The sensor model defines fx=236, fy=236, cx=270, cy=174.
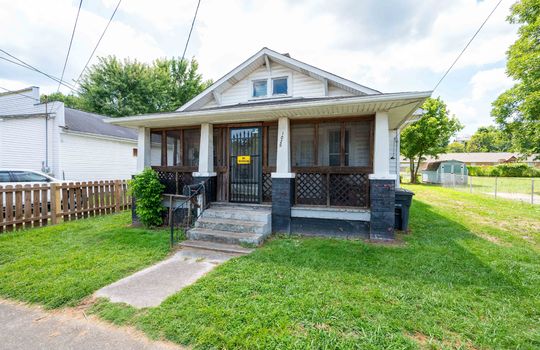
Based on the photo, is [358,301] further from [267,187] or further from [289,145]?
[267,187]

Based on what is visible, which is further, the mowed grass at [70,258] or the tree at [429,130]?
the tree at [429,130]

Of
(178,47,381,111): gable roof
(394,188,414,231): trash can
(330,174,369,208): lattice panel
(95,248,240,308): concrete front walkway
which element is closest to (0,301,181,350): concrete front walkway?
(95,248,240,308): concrete front walkway

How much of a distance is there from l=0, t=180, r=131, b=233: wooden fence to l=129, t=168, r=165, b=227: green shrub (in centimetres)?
228

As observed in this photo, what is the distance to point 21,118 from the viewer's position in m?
12.3

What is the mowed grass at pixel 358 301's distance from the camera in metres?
2.25

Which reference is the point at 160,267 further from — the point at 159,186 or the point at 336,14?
the point at 336,14

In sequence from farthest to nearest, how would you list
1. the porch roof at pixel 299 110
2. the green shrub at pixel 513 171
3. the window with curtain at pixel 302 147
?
the green shrub at pixel 513 171, the window with curtain at pixel 302 147, the porch roof at pixel 299 110

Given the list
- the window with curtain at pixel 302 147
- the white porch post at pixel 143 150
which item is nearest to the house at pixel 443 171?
the window with curtain at pixel 302 147

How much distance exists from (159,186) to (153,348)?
16.5 feet

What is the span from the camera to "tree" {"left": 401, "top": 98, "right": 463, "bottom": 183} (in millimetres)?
22422

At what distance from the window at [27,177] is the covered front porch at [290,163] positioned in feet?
14.3

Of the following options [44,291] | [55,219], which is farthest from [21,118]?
[44,291]

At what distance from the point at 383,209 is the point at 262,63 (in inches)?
229

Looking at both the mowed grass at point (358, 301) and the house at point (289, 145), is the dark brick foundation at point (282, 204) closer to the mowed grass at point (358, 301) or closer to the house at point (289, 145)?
the house at point (289, 145)
